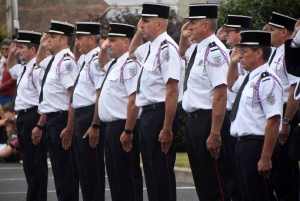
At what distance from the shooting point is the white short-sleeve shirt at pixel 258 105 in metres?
7.35

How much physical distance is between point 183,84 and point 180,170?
503 centimetres

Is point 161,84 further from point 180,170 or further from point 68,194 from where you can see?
point 180,170

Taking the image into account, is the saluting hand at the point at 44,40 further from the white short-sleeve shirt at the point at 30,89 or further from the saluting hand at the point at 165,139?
the saluting hand at the point at 165,139

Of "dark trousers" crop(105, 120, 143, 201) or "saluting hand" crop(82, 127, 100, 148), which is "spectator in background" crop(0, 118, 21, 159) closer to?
"saluting hand" crop(82, 127, 100, 148)

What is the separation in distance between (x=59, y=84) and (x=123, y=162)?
178 centimetres

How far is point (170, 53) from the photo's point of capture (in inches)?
340

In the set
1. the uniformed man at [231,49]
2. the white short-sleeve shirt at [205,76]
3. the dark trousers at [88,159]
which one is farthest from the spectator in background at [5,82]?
the white short-sleeve shirt at [205,76]

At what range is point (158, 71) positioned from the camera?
28.3 ft

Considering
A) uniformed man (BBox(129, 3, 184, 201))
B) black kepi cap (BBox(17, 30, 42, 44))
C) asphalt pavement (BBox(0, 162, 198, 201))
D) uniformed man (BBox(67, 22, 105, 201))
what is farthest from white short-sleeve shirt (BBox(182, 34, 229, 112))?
black kepi cap (BBox(17, 30, 42, 44))

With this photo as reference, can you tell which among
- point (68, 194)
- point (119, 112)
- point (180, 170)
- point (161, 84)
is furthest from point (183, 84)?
point (180, 170)

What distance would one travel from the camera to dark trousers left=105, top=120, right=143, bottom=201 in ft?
30.6

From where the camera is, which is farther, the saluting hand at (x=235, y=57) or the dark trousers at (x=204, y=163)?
the dark trousers at (x=204, y=163)

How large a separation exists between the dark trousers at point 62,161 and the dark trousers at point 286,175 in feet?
8.72

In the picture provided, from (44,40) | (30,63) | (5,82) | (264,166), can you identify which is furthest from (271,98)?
(5,82)
